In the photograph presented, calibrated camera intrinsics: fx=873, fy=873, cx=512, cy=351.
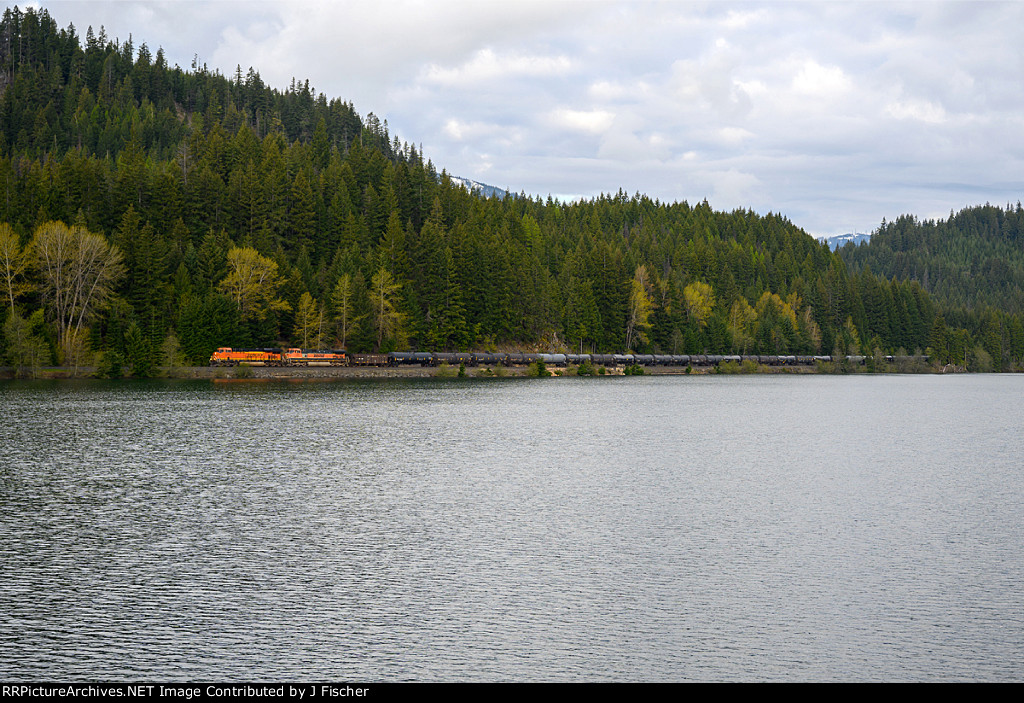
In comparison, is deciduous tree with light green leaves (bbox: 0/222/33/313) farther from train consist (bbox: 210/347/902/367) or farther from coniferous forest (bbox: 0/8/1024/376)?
train consist (bbox: 210/347/902/367)

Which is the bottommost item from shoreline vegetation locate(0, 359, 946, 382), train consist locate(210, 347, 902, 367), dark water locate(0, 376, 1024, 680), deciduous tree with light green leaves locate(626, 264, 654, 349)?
dark water locate(0, 376, 1024, 680)

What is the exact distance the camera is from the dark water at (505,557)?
16.9m

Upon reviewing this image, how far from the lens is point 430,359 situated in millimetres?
145625

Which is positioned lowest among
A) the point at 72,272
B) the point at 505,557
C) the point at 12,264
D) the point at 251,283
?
the point at 505,557

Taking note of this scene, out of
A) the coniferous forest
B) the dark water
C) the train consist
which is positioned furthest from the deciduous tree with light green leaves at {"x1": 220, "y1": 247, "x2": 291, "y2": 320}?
the dark water

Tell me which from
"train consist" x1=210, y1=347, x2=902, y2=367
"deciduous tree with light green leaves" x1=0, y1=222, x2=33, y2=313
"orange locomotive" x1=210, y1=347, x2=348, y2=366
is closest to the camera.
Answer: "deciduous tree with light green leaves" x1=0, y1=222, x2=33, y2=313

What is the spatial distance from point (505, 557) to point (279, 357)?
384ft

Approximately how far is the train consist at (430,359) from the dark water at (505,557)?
78.2 metres

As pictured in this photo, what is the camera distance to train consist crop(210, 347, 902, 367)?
431ft

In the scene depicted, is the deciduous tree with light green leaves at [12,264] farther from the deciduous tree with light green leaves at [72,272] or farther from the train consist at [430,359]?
the train consist at [430,359]

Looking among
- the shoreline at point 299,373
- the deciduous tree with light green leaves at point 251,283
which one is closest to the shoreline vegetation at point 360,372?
the shoreline at point 299,373

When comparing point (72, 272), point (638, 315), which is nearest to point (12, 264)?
point (72, 272)

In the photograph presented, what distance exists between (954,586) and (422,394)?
79.7 metres

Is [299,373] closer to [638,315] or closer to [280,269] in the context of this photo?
[280,269]
